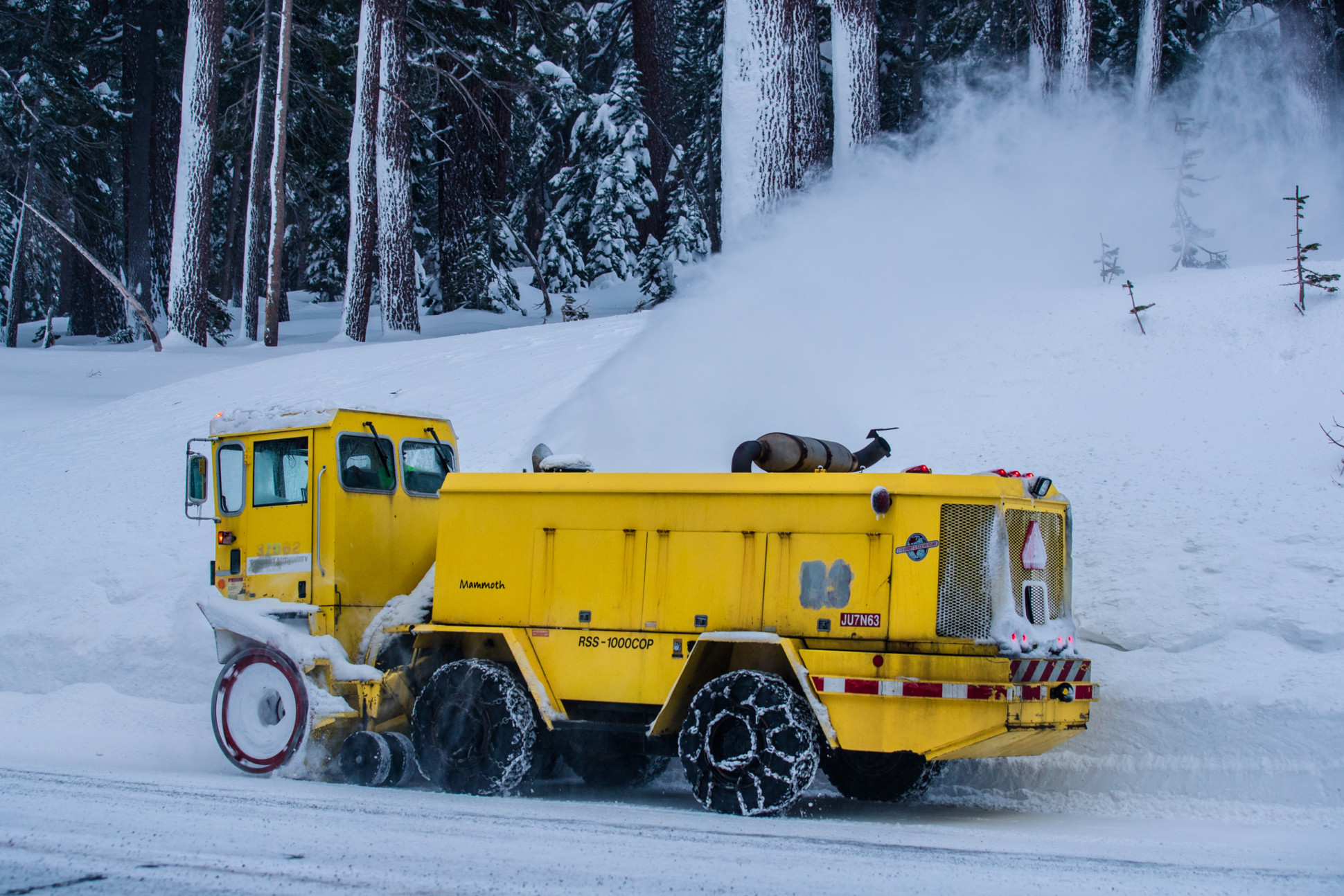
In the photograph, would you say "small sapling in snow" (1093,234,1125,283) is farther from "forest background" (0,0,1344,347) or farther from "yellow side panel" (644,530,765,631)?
"yellow side panel" (644,530,765,631)

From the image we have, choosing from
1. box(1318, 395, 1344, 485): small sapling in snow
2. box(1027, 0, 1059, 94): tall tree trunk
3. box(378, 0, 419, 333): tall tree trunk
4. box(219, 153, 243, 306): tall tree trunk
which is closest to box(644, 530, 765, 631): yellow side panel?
box(1318, 395, 1344, 485): small sapling in snow

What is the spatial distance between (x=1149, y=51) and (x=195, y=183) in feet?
61.2

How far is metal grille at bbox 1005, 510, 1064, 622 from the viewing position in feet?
21.4

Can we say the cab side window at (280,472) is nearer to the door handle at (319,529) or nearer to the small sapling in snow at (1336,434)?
the door handle at (319,529)

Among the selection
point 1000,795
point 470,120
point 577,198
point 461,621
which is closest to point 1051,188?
point 1000,795

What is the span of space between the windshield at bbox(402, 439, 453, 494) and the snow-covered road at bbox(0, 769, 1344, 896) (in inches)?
96.4

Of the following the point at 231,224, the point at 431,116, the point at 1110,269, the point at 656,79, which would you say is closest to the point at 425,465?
the point at 1110,269

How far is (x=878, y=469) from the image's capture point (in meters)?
9.96

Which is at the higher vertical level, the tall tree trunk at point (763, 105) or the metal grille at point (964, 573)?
the tall tree trunk at point (763, 105)

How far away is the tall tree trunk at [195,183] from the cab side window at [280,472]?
16235mm

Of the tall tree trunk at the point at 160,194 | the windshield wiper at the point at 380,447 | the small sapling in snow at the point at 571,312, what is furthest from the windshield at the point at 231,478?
the tall tree trunk at the point at 160,194

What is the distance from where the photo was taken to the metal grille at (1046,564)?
257 inches

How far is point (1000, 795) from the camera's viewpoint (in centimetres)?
760

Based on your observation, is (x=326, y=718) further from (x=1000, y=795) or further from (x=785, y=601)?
(x=1000, y=795)
